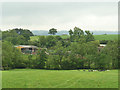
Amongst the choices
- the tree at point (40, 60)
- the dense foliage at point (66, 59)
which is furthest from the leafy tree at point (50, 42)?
the tree at point (40, 60)

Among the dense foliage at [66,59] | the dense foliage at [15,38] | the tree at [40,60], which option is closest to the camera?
the dense foliage at [66,59]

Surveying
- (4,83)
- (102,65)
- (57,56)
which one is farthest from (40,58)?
(4,83)

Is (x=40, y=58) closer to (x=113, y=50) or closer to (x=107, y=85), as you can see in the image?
(x=113, y=50)

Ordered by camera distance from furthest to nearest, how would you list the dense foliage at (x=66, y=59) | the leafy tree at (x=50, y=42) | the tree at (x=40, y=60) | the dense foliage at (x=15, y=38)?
1. the dense foliage at (x=15, y=38)
2. the leafy tree at (x=50, y=42)
3. the tree at (x=40, y=60)
4. the dense foliage at (x=66, y=59)

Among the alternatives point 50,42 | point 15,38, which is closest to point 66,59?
point 50,42

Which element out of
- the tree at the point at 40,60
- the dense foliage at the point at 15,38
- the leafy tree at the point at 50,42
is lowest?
the tree at the point at 40,60

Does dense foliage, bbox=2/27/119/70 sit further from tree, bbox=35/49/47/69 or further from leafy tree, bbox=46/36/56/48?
leafy tree, bbox=46/36/56/48

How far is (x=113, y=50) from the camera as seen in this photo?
1457 inches

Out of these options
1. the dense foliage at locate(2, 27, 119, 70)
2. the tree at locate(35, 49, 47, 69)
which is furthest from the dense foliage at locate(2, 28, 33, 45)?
the tree at locate(35, 49, 47, 69)

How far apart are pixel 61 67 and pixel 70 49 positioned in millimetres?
6733

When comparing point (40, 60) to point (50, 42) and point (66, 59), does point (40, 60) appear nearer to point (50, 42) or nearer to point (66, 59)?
point (66, 59)

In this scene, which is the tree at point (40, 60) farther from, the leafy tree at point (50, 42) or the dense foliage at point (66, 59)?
the leafy tree at point (50, 42)

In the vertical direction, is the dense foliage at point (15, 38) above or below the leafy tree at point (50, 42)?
above

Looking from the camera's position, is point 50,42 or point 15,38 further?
point 15,38
